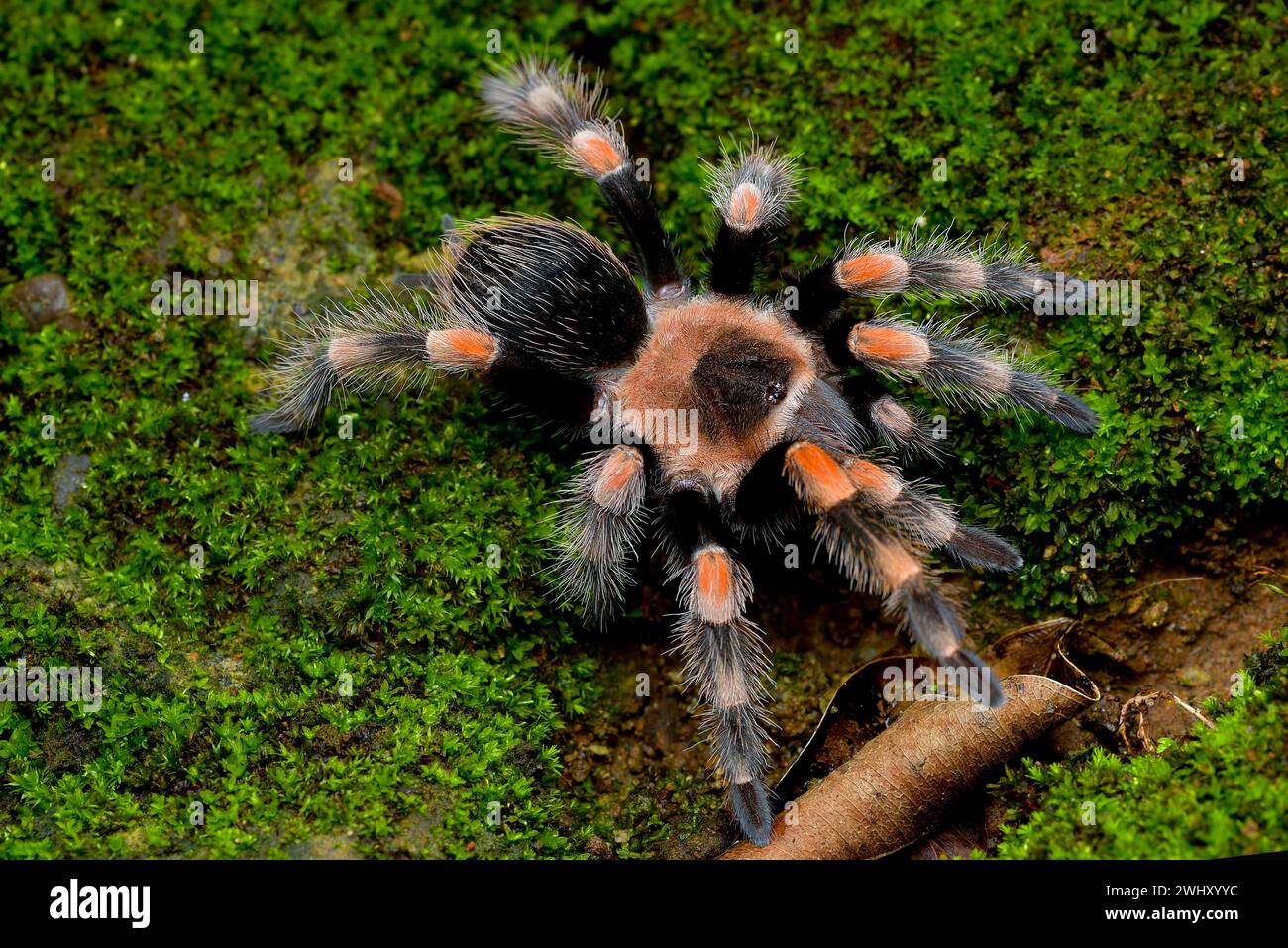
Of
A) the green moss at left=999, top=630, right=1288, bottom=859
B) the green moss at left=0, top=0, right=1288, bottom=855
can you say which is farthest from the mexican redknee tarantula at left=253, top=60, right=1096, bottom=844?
the green moss at left=999, top=630, right=1288, bottom=859

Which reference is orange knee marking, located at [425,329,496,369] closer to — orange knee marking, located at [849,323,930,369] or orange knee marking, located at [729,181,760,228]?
orange knee marking, located at [729,181,760,228]

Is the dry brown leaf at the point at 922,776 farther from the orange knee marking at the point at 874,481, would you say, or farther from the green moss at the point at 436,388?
the orange knee marking at the point at 874,481

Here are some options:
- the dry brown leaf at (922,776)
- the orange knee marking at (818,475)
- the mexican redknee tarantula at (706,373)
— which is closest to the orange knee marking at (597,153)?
the mexican redknee tarantula at (706,373)

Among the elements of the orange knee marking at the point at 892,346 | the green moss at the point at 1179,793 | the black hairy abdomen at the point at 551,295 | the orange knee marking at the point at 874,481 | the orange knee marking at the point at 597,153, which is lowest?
the green moss at the point at 1179,793

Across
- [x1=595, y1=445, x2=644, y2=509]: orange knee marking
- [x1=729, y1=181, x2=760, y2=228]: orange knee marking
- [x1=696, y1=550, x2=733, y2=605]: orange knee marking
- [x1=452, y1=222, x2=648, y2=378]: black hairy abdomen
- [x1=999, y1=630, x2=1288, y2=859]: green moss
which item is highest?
[x1=729, y1=181, x2=760, y2=228]: orange knee marking

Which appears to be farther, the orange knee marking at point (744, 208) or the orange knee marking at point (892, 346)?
the orange knee marking at point (744, 208)

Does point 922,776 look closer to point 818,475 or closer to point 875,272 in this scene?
point 818,475

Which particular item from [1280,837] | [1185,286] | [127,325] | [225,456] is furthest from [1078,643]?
[127,325]
